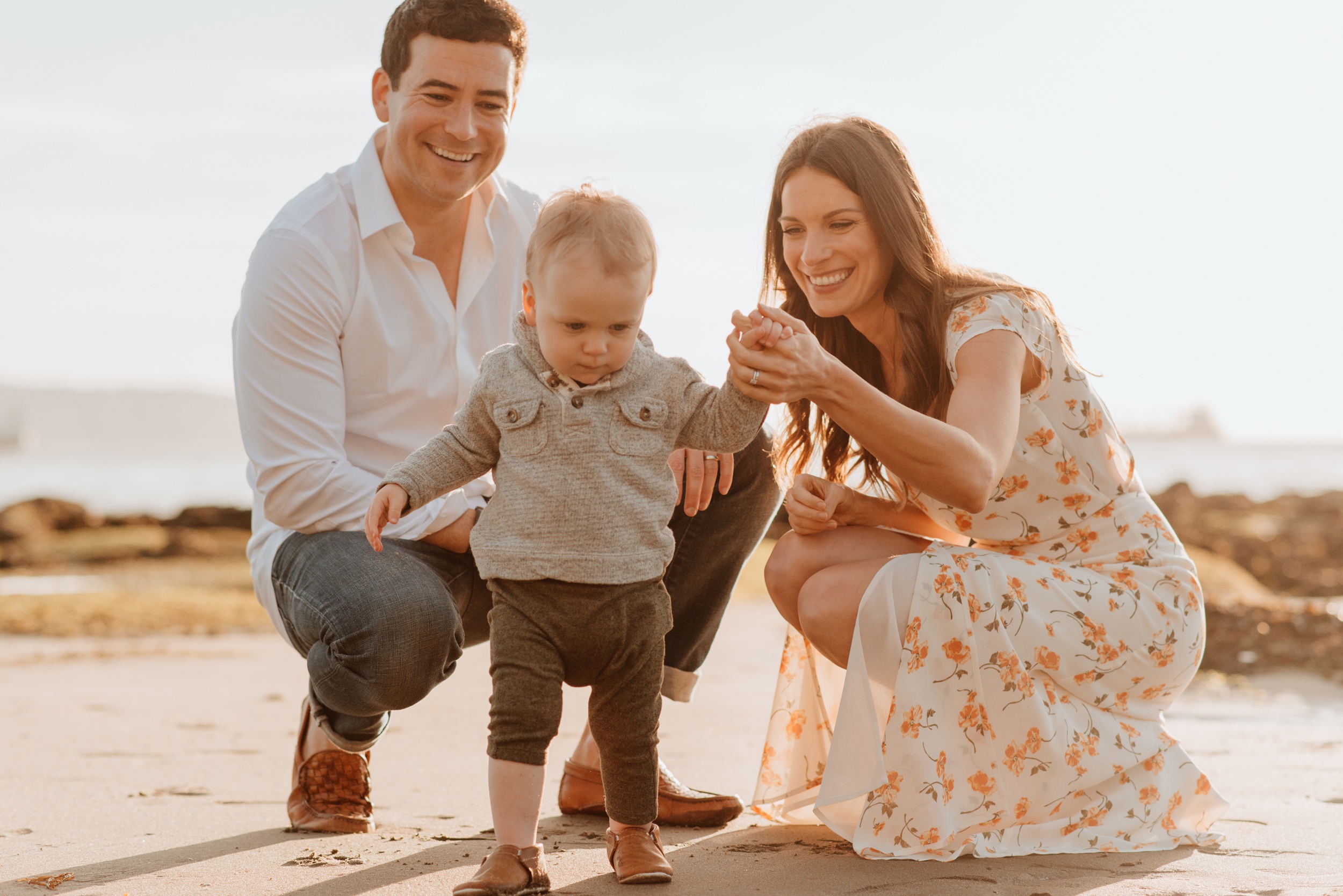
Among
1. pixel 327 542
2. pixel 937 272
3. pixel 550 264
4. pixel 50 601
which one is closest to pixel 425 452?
pixel 550 264

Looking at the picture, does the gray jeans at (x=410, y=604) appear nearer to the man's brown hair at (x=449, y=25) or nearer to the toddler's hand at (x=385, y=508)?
the toddler's hand at (x=385, y=508)

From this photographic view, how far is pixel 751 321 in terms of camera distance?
213 centimetres

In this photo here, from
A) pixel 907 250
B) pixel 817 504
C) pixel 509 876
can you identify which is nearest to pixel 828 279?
pixel 907 250

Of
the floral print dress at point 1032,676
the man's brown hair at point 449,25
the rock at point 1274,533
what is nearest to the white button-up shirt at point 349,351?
the man's brown hair at point 449,25

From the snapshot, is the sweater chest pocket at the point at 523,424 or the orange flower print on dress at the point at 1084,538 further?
the orange flower print on dress at the point at 1084,538

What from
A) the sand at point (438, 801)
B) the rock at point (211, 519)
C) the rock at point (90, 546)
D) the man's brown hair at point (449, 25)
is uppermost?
the man's brown hair at point (449, 25)

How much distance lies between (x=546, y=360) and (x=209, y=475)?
35.3m

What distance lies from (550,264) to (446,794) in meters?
1.61

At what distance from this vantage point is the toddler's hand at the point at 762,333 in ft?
6.88

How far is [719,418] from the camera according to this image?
2168 mm

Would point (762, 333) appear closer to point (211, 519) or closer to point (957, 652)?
point (957, 652)

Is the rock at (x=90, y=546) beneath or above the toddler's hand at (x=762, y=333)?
beneath

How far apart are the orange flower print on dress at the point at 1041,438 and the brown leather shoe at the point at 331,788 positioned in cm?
167

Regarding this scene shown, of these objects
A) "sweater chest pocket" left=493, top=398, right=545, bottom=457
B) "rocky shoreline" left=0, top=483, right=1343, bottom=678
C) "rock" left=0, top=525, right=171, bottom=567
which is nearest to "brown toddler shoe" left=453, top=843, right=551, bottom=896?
"sweater chest pocket" left=493, top=398, right=545, bottom=457
